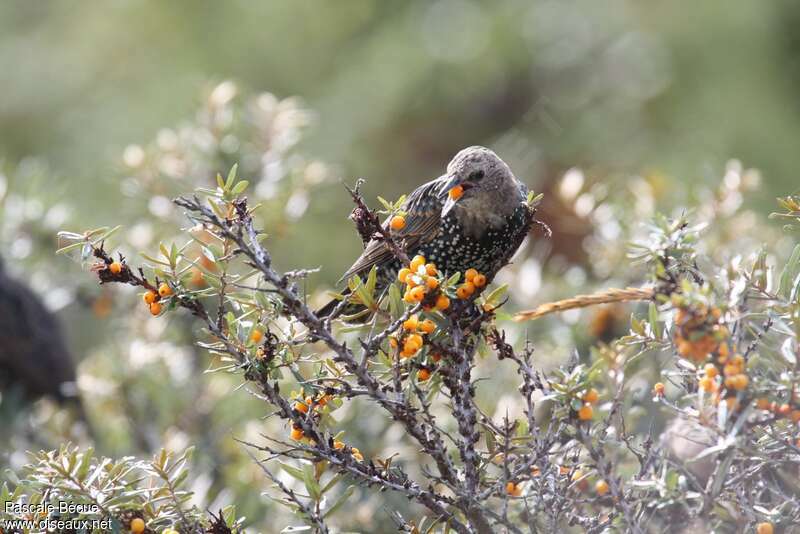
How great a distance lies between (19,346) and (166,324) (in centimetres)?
58

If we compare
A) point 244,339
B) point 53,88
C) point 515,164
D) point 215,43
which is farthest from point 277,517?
point 53,88

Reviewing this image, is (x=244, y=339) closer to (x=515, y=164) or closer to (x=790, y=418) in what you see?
(x=790, y=418)

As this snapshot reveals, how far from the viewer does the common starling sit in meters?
2.83

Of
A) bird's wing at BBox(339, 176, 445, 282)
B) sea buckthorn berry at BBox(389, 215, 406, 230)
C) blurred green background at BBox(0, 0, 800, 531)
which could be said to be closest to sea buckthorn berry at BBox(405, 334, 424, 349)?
sea buckthorn berry at BBox(389, 215, 406, 230)

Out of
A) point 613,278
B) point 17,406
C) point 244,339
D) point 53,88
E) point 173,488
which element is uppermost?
point 53,88

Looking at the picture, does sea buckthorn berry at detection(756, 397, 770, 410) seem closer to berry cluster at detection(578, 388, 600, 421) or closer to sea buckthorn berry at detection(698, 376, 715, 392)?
sea buckthorn berry at detection(698, 376, 715, 392)

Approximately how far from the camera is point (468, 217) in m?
2.89

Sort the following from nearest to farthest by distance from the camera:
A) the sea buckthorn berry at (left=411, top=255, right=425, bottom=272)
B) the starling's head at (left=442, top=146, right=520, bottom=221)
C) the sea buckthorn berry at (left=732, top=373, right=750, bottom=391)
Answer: the sea buckthorn berry at (left=732, top=373, right=750, bottom=391)
the sea buckthorn berry at (left=411, top=255, right=425, bottom=272)
the starling's head at (left=442, top=146, right=520, bottom=221)

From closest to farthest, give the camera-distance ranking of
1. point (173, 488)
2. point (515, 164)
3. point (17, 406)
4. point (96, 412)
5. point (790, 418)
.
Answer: point (790, 418)
point (173, 488)
point (17, 406)
point (96, 412)
point (515, 164)

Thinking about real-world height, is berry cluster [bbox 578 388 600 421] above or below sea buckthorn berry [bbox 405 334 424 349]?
below

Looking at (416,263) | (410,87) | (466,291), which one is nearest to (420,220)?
(466,291)

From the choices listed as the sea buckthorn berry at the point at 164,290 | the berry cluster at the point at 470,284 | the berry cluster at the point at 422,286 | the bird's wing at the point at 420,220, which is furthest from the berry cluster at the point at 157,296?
the bird's wing at the point at 420,220

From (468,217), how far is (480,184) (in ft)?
0.39

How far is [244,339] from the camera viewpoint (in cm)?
189
